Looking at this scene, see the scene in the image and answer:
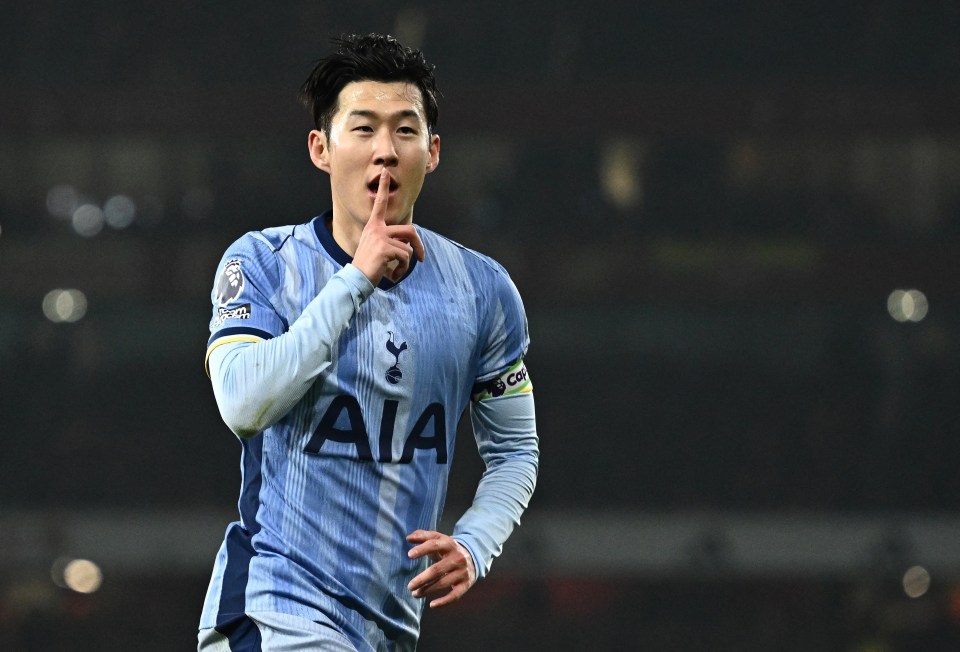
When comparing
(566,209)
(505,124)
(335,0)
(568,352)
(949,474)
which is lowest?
(949,474)

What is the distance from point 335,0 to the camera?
1378 centimetres

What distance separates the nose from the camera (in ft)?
8.08

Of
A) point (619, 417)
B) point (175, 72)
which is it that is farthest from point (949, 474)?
point (175, 72)

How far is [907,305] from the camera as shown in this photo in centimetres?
1410

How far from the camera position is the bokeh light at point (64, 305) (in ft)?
44.2

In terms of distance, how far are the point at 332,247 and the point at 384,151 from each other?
22 centimetres

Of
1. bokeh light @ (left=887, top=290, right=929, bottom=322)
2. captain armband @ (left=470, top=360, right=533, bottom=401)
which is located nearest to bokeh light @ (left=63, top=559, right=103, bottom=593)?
bokeh light @ (left=887, top=290, right=929, bottom=322)

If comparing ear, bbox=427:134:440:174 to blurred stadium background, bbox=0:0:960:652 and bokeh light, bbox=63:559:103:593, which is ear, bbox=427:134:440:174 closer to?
blurred stadium background, bbox=0:0:960:652

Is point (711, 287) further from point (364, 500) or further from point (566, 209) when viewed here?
point (364, 500)

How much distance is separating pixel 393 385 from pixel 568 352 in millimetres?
11887

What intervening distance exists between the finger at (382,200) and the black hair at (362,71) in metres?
0.21

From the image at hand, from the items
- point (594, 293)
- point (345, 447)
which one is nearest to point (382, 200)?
point (345, 447)

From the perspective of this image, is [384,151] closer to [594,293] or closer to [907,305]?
[594,293]

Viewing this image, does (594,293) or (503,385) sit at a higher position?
(594,293)
